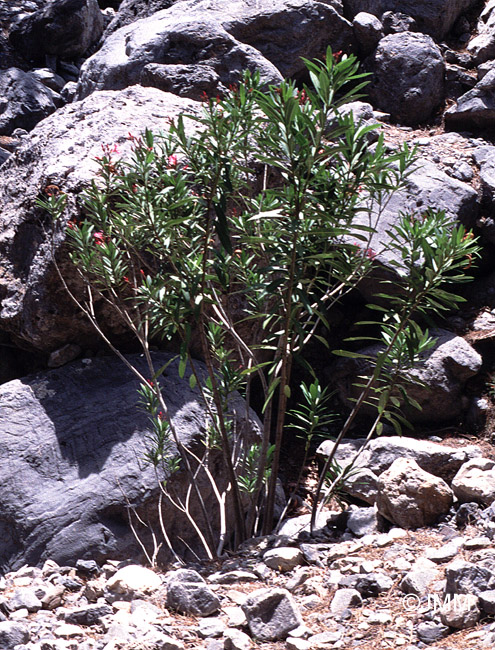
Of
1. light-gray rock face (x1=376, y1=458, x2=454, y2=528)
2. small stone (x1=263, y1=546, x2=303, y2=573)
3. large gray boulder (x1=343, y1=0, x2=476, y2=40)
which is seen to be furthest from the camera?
large gray boulder (x1=343, y1=0, x2=476, y2=40)

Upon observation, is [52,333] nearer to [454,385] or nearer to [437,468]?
[437,468]

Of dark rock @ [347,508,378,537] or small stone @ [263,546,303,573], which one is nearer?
small stone @ [263,546,303,573]

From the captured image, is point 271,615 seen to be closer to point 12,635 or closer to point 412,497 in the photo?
point 12,635

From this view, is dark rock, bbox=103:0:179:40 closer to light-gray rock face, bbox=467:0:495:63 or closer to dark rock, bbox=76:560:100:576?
light-gray rock face, bbox=467:0:495:63

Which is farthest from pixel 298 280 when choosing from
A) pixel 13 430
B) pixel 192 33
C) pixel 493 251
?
pixel 192 33

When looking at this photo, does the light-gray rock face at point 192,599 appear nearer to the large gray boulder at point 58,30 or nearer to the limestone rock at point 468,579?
the limestone rock at point 468,579

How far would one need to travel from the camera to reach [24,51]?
11.6 meters

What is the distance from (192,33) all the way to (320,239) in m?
4.73

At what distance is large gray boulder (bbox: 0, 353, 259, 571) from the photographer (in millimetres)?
4020

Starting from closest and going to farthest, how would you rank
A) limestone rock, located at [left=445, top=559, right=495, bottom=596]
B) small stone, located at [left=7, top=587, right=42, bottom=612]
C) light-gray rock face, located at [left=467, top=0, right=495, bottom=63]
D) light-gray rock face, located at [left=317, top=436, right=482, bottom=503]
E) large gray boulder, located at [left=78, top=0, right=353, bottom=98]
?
limestone rock, located at [left=445, top=559, right=495, bottom=596]
small stone, located at [left=7, top=587, right=42, bottom=612]
light-gray rock face, located at [left=317, top=436, right=482, bottom=503]
large gray boulder, located at [left=78, top=0, right=353, bottom=98]
light-gray rock face, located at [left=467, top=0, right=495, bottom=63]

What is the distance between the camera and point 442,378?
5.55 metres

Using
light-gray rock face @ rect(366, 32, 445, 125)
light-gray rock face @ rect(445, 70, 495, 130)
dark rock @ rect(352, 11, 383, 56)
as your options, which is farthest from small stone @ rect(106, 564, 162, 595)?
dark rock @ rect(352, 11, 383, 56)

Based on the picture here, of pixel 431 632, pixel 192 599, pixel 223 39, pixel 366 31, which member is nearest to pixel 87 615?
pixel 192 599

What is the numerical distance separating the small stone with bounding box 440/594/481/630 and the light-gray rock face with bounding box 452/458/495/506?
1331mm
